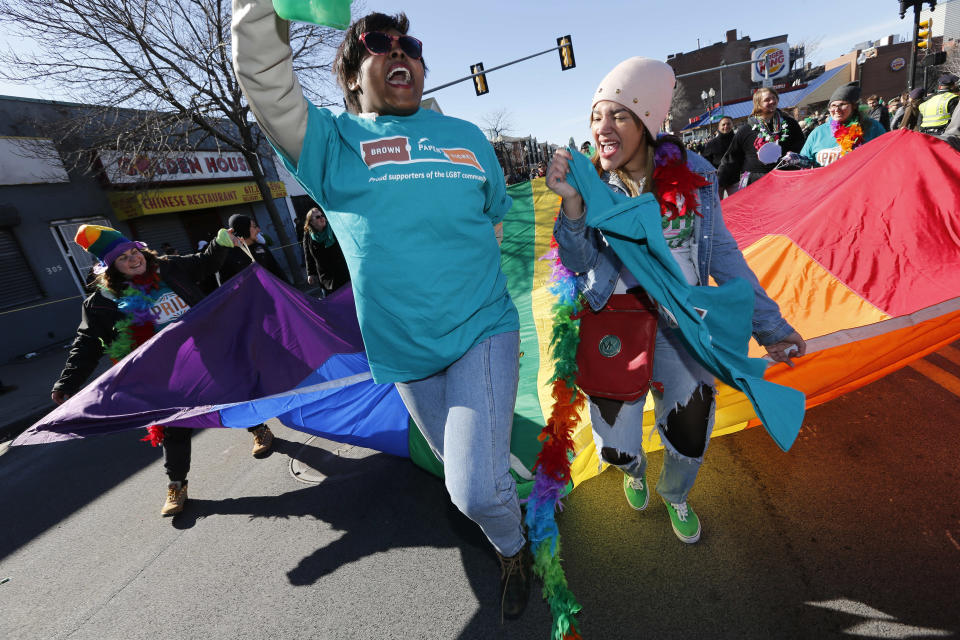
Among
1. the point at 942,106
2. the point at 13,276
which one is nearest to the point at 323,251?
the point at 942,106

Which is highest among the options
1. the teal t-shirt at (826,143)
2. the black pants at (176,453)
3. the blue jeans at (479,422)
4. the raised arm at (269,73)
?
the raised arm at (269,73)

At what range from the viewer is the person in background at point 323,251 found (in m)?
5.43

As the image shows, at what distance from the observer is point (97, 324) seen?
10.7 ft

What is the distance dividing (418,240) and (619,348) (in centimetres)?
99

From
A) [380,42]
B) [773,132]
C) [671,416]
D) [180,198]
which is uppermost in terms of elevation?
[180,198]

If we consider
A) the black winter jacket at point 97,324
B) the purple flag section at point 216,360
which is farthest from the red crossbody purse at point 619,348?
the black winter jacket at point 97,324

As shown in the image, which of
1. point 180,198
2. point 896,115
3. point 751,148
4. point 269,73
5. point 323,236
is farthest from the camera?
point 180,198

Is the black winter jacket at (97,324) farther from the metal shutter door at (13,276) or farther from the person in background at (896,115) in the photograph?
the person in background at (896,115)

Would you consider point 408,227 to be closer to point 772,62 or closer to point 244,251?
point 244,251

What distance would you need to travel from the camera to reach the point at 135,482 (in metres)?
3.92

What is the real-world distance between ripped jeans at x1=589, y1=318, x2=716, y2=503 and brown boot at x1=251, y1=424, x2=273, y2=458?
3.08 meters

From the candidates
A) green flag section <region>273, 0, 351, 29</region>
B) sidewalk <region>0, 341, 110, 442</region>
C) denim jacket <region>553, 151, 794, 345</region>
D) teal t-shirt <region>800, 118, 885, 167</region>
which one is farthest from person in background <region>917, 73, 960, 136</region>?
sidewalk <region>0, 341, 110, 442</region>

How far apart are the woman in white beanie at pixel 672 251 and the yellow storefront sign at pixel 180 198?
49.9 feet

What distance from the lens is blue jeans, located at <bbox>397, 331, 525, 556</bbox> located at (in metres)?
1.63
